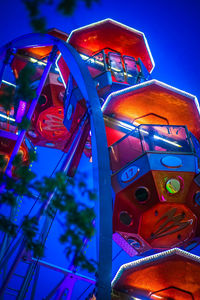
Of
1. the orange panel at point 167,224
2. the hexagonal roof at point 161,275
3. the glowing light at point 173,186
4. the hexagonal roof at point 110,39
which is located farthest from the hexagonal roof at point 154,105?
the hexagonal roof at point 110,39

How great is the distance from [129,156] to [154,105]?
330cm

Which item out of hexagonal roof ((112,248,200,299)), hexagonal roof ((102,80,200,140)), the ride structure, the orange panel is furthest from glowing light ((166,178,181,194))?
hexagonal roof ((102,80,200,140))

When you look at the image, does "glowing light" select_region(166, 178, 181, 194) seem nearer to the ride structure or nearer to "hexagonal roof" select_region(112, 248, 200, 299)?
the ride structure

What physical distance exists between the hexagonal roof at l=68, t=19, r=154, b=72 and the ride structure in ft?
11.2

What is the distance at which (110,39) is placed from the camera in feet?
68.7

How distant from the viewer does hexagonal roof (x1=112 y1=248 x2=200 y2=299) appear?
9.21 metres

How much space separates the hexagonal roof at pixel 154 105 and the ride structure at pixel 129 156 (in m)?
0.04

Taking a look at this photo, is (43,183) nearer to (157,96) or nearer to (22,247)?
(22,247)

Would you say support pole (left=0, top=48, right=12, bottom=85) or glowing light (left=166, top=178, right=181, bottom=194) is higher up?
support pole (left=0, top=48, right=12, bottom=85)

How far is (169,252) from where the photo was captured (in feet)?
29.8

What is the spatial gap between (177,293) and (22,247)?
21.0 ft

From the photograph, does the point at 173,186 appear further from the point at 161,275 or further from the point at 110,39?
the point at 110,39

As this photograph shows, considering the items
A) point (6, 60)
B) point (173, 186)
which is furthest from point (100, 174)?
point (6, 60)

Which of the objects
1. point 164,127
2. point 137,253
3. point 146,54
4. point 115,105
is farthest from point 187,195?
point 146,54
